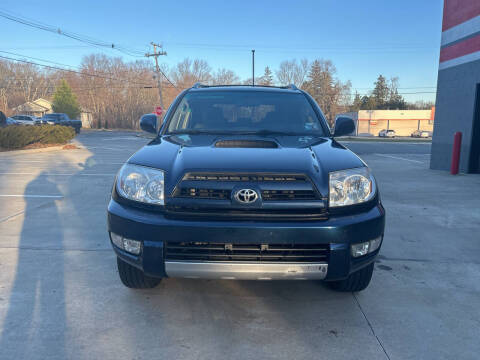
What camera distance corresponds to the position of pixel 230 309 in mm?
2754

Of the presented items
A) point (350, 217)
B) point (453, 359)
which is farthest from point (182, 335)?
point (453, 359)

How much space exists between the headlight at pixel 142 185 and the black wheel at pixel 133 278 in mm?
586

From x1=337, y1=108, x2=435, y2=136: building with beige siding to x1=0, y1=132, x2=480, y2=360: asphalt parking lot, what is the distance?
66.7 m

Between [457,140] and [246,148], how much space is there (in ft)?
30.0

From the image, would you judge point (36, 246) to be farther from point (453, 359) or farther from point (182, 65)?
point (182, 65)

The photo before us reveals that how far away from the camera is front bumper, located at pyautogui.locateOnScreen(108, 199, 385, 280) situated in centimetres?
226

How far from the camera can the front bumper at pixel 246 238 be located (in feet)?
7.43

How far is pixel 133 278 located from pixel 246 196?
3.90 ft

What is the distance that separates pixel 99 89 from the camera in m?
67.4

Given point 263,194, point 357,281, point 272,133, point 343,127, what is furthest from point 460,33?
point 263,194

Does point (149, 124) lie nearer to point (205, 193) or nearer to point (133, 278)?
point (133, 278)

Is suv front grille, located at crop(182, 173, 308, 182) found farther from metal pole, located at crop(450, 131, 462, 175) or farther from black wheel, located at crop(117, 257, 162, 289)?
metal pole, located at crop(450, 131, 462, 175)

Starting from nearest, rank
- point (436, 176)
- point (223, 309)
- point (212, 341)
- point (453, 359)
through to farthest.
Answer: point (453, 359)
point (212, 341)
point (223, 309)
point (436, 176)

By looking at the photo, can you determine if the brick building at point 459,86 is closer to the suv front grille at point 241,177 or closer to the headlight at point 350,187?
the headlight at point 350,187
